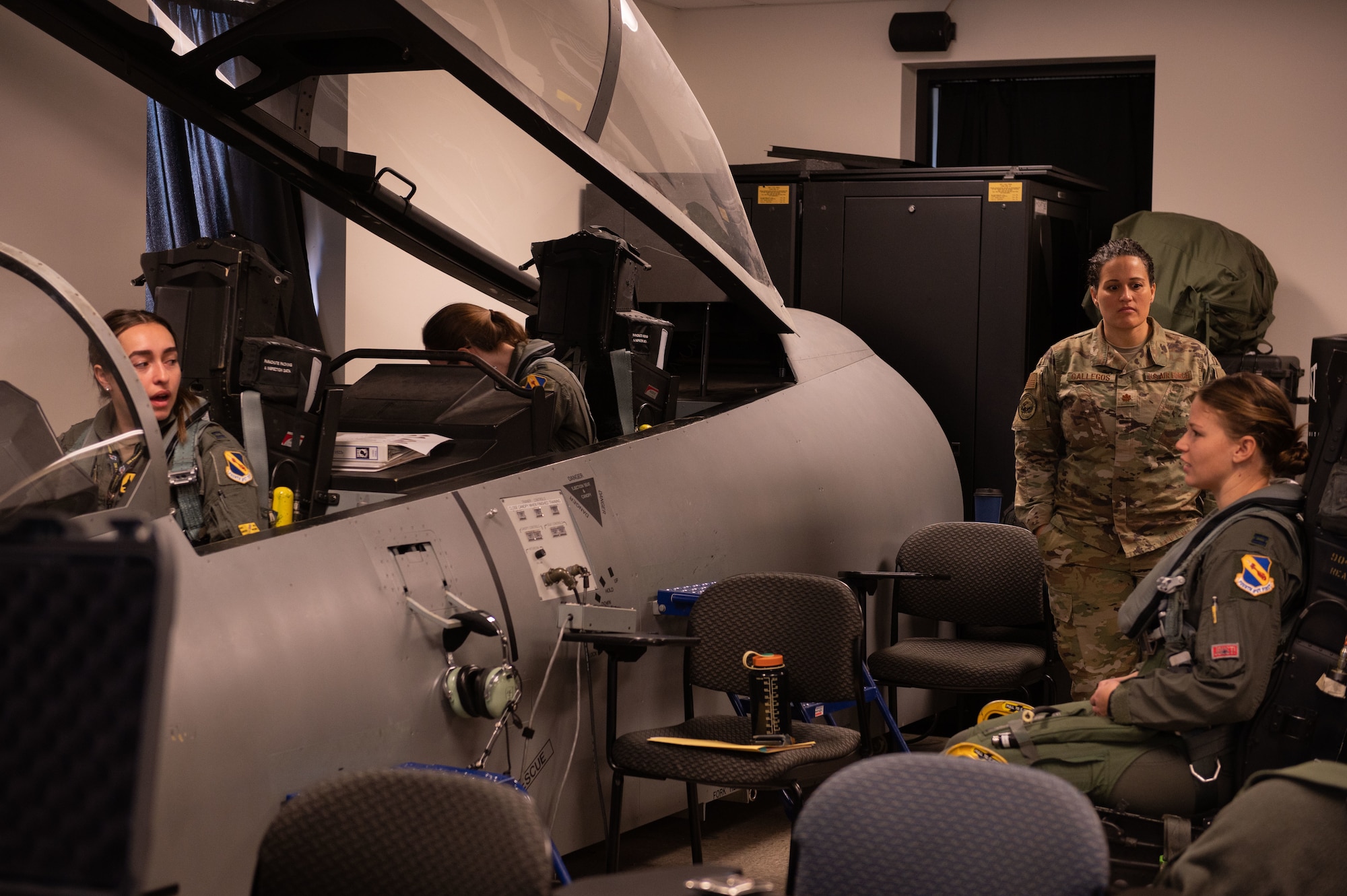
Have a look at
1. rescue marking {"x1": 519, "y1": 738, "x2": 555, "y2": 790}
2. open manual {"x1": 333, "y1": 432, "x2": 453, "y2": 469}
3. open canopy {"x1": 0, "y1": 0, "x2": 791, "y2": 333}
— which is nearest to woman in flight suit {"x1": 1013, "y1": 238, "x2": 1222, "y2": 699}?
open canopy {"x1": 0, "y1": 0, "x2": 791, "y2": 333}

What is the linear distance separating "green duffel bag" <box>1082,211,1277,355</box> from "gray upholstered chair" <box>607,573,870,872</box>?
9.77ft

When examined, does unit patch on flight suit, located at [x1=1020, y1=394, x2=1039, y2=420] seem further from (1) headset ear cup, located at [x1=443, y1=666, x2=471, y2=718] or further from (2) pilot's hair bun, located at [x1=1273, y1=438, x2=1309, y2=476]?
(1) headset ear cup, located at [x1=443, y1=666, x2=471, y2=718]

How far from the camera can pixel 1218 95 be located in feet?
22.4

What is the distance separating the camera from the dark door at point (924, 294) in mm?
5750

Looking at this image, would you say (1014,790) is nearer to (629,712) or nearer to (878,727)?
(629,712)

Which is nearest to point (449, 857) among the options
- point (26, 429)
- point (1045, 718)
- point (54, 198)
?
point (26, 429)

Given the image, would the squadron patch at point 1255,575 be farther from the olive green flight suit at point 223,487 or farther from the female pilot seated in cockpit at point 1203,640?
the olive green flight suit at point 223,487

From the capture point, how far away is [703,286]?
500 cm

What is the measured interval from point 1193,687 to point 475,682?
1.47 m

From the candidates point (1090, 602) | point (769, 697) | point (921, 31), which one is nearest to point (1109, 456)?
point (1090, 602)

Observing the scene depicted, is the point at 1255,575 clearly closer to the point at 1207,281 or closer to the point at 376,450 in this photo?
the point at 376,450

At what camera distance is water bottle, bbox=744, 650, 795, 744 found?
3.30m

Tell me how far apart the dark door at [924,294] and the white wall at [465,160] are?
52.6 inches

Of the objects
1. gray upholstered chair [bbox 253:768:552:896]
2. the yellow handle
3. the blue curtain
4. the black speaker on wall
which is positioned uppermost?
the black speaker on wall
